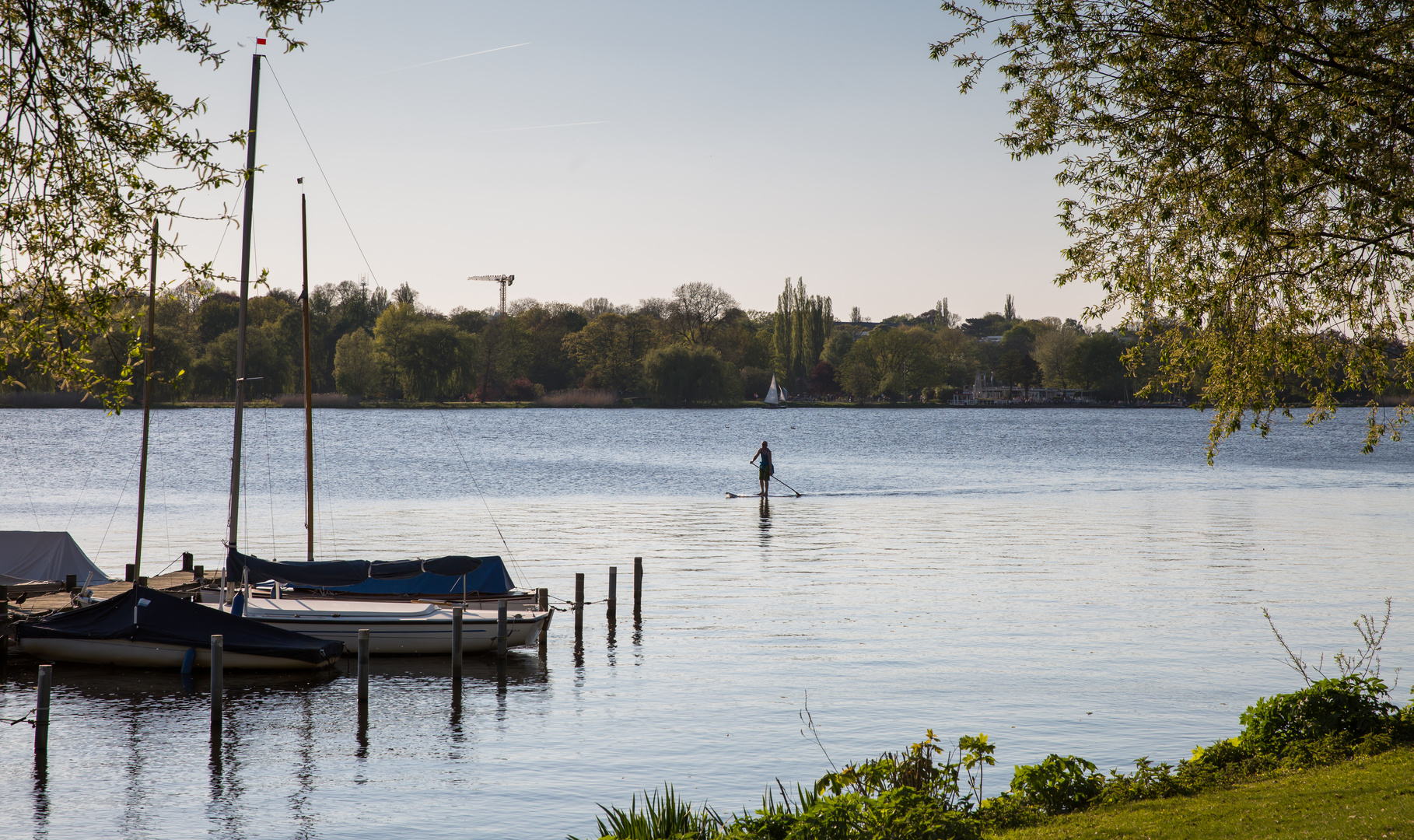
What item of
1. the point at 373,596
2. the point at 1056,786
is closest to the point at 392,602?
the point at 373,596

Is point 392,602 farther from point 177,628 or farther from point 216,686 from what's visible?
point 216,686

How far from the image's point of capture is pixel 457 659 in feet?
58.7

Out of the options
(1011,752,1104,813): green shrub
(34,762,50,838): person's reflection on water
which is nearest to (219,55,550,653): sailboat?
(34,762,50,838): person's reflection on water

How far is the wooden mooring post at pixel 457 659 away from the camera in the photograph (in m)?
17.4

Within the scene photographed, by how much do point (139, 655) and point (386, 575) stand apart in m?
4.60

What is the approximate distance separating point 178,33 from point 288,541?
93.9 feet

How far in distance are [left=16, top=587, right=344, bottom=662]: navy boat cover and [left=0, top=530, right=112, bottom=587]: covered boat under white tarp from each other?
18.9ft

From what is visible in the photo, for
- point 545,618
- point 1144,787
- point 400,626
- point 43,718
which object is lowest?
point 43,718

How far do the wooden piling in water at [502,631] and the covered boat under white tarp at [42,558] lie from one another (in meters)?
10.2

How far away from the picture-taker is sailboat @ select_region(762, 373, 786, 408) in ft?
574

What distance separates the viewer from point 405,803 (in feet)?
41.8

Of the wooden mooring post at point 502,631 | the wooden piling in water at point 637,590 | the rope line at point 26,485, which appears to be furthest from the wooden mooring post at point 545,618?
the rope line at point 26,485

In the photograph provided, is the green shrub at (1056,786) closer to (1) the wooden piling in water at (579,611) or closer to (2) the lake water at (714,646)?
(2) the lake water at (714,646)

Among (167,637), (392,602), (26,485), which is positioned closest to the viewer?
(167,637)
